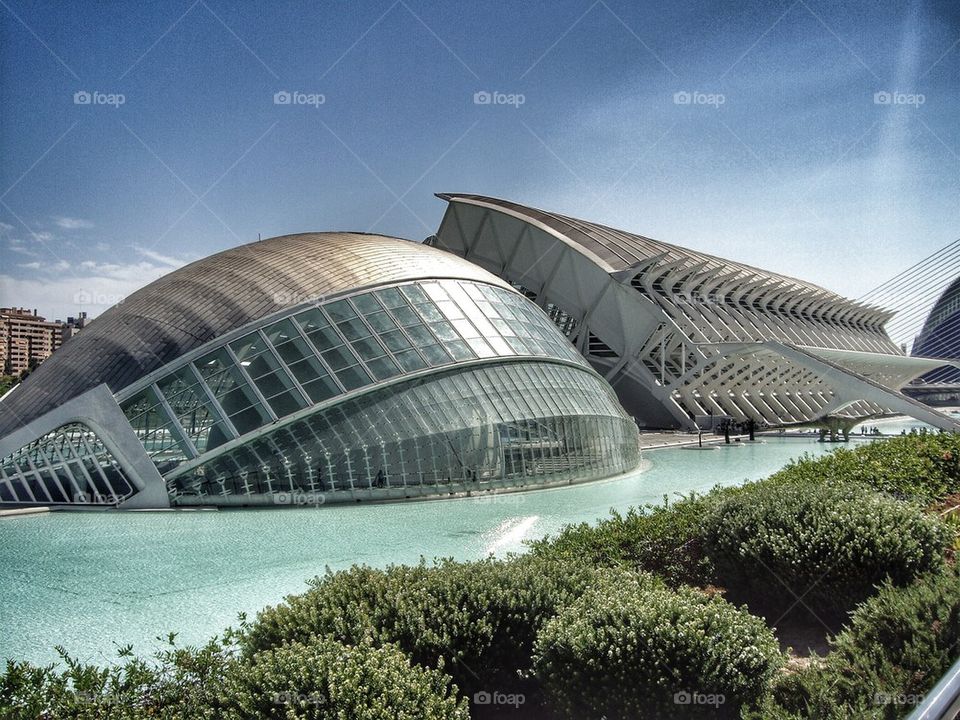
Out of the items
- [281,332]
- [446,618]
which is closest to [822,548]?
[446,618]

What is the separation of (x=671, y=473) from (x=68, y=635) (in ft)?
69.0

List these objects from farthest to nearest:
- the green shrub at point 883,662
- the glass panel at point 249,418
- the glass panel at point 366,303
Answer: the glass panel at point 366,303, the glass panel at point 249,418, the green shrub at point 883,662

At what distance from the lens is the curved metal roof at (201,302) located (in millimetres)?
19688

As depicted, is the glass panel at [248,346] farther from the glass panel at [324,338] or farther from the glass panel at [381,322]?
the glass panel at [381,322]

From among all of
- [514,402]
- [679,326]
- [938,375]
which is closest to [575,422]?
[514,402]

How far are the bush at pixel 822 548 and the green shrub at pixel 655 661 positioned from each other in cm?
296

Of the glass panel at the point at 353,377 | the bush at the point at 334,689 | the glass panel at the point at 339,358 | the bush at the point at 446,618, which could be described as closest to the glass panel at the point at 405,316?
the glass panel at the point at 339,358

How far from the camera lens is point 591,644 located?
6.02m

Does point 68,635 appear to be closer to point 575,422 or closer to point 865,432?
point 575,422

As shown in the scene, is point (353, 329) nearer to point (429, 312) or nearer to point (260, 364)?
point (429, 312)

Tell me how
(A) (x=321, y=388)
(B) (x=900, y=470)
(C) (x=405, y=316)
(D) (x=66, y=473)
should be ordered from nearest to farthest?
(B) (x=900, y=470) → (D) (x=66, y=473) → (A) (x=321, y=388) → (C) (x=405, y=316)

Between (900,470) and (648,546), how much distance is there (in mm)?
7003

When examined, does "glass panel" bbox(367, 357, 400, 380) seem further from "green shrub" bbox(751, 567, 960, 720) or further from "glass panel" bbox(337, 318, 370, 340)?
"green shrub" bbox(751, 567, 960, 720)

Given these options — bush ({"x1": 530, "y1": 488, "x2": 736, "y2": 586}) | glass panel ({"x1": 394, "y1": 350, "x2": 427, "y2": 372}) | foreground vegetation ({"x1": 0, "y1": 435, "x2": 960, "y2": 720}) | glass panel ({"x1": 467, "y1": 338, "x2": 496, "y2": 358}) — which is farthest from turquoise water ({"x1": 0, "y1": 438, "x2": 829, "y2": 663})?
glass panel ({"x1": 467, "y1": 338, "x2": 496, "y2": 358})
